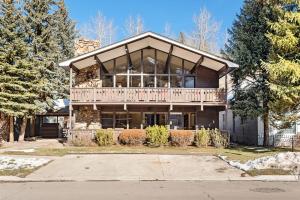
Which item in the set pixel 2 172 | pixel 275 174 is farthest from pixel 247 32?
pixel 2 172

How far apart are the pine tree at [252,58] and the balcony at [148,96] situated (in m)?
1.53

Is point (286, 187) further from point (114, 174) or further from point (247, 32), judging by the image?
point (247, 32)

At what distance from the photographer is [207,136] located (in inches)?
1031

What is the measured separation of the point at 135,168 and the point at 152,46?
14352mm

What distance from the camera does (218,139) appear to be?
26.0 metres

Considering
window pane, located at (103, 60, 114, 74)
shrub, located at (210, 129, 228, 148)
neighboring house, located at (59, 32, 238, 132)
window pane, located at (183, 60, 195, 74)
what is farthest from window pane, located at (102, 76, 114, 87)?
shrub, located at (210, 129, 228, 148)

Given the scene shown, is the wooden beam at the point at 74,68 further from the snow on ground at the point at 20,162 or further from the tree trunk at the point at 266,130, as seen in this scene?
the tree trunk at the point at 266,130

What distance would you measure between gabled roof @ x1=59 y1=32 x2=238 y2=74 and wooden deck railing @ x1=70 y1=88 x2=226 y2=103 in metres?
2.02

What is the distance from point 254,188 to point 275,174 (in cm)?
302

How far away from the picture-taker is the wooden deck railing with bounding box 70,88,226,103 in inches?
1093

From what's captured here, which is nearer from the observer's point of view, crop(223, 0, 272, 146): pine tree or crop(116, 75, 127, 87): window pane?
crop(223, 0, 272, 146): pine tree

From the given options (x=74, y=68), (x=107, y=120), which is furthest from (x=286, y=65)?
(x=74, y=68)

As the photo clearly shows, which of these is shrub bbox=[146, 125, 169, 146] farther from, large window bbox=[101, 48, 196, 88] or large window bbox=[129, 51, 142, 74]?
large window bbox=[129, 51, 142, 74]

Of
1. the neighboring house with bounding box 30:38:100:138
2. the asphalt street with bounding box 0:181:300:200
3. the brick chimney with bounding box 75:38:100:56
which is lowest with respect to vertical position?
the asphalt street with bounding box 0:181:300:200
